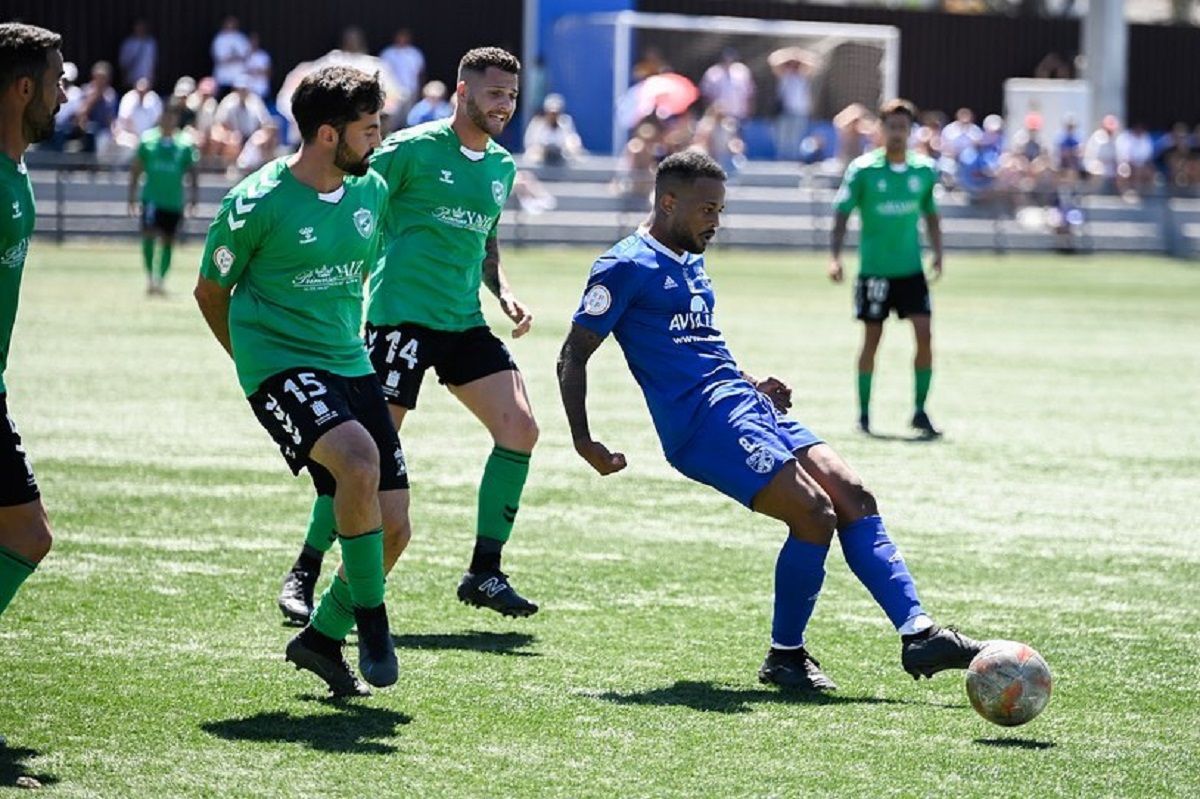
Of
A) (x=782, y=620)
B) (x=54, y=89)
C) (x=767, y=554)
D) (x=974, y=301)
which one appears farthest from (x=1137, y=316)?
(x=54, y=89)

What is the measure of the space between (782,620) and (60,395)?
9.17m

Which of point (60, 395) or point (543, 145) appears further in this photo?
point (543, 145)

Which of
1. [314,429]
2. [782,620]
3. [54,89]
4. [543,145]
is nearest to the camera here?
[54,89]

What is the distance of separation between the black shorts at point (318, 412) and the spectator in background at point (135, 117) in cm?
2524

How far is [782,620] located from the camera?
6770mm

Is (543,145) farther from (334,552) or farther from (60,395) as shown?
(334,552)

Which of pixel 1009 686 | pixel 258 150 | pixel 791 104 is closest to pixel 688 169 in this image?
pixel 1009 686

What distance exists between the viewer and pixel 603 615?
8.00 m

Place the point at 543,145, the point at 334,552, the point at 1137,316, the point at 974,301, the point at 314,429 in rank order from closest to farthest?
the point at 314,429
the point at 334,552
the point at 1137,316
the point at 974,301
the point at 543,145

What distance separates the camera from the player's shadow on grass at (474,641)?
7371 mm

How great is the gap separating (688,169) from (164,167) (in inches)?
696

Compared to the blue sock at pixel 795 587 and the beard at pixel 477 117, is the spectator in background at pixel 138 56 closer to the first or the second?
the beard at pixel 477 117

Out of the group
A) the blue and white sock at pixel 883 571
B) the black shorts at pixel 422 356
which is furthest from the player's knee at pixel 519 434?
the blue and white sock at pixel 883 571

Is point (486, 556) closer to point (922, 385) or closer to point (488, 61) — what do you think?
point (488, 61)
